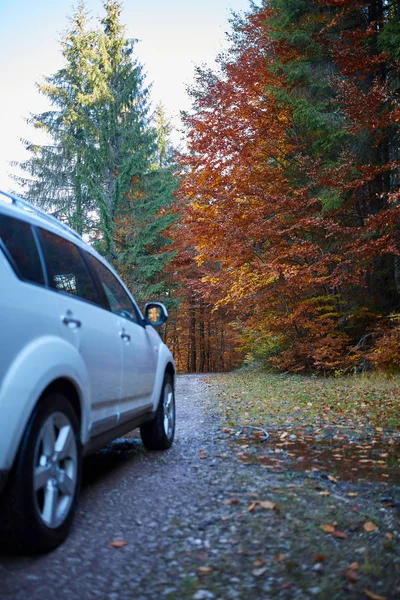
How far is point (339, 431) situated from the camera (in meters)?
6.62

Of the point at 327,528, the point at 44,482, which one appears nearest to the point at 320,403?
the point at 327,528

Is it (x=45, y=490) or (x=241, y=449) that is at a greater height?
(x=45, y=490)

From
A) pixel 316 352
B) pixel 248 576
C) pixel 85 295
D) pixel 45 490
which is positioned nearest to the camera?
pixel 248 576

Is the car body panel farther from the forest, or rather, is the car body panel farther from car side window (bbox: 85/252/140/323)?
the forest

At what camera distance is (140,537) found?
118 inches

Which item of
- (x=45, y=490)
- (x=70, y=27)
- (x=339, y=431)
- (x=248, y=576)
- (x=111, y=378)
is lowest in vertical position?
(x=339, y=431)

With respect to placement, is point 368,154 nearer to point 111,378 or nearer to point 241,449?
point 241,449

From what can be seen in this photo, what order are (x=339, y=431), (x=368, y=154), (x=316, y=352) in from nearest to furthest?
(x=339, y=431) → (x=368, y=154) → (x=316, y=352)

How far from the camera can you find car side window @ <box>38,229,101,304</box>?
10.7 ft

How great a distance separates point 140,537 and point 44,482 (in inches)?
28.3

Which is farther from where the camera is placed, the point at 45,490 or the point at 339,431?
the point at 339,431

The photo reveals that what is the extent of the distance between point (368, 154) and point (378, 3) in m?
3.87

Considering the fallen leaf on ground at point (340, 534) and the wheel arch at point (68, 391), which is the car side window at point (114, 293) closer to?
the wheel arch at point (68, 391)

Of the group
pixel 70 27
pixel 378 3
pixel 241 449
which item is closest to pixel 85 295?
pixel 241 449
